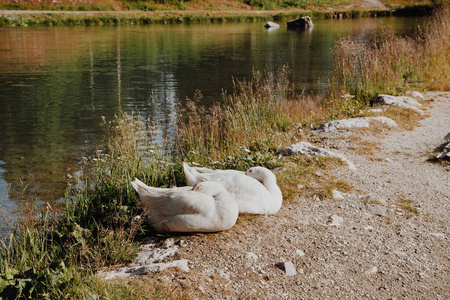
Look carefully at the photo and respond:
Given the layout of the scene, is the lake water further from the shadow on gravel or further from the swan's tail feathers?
the shadow on gravel

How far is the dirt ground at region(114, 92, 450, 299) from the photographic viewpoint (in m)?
3.94

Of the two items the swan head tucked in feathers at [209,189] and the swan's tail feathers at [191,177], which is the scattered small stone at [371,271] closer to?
the swan head tucked in feathers at [209,189]

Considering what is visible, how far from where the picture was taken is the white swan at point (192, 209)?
182 inches

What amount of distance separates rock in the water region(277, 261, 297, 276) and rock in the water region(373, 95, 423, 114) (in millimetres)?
7631

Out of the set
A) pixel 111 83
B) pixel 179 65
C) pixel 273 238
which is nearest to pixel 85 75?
pixel 111 83

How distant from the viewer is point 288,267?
4.19 m

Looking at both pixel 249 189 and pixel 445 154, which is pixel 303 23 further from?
pixel 249 189

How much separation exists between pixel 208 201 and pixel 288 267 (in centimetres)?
110

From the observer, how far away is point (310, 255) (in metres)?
4.47

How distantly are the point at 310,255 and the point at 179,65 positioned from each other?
19.7m

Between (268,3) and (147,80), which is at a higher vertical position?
(268,3)

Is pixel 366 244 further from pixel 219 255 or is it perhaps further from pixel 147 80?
pixel 147 80

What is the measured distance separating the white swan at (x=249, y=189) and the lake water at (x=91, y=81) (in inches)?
94.0

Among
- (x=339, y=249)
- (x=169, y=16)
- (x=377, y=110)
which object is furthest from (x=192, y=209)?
(x=169, y=16)
